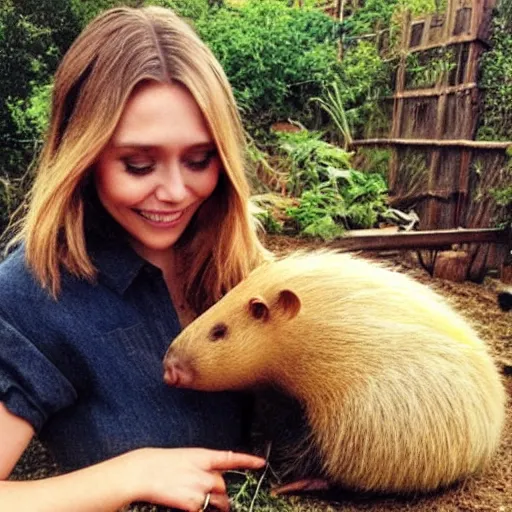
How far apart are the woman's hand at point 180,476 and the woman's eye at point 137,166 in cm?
30

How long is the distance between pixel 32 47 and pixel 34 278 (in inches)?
25.7

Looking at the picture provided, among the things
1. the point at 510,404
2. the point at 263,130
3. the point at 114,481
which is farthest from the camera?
the point at 263,130

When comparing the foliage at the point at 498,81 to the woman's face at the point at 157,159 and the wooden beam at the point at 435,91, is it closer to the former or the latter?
the wooden beam at the point at 435,91

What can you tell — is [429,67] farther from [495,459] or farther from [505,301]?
[495,459]

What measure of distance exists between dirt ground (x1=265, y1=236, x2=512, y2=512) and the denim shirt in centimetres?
20

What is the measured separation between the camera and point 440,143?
3.65 ft

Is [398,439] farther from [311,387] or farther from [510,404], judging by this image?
[510,404]

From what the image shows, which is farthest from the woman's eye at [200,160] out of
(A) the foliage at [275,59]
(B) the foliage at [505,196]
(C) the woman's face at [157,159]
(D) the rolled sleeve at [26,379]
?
(B) the foliage at [505,196]

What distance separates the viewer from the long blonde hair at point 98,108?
0.70 m

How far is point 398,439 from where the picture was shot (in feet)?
2.53

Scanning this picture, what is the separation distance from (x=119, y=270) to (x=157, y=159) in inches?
6.7

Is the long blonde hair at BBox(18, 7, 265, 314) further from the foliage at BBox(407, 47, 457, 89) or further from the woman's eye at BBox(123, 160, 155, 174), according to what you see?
the foliage at BBox(407, 47, 457, 89)

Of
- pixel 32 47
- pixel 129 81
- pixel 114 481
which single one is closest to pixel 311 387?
pixel 114 481

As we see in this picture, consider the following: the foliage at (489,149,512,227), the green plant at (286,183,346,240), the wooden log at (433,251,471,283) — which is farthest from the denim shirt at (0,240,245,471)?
the foliage at (489,149,512,227)
